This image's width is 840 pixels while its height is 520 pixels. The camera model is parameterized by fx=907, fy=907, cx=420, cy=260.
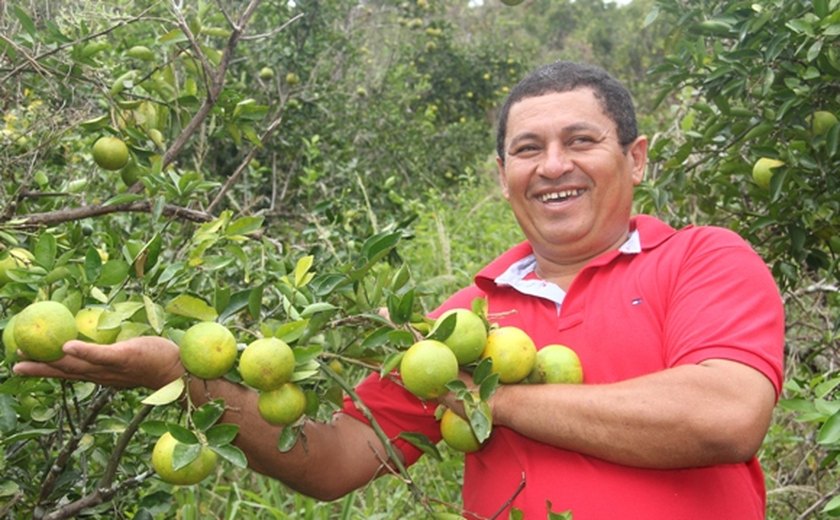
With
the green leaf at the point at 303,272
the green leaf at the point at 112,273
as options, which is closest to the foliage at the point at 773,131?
the green leaf at the point at 303,272

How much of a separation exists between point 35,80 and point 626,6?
17.9m

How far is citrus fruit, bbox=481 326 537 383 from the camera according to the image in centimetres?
166

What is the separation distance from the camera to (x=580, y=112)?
2.09 metres

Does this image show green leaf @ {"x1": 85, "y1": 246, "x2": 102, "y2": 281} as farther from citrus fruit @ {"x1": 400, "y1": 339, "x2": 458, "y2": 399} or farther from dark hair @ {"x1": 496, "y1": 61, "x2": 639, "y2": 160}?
dark hair @ {"x1": 496, "y1": 61, "x2": 639, "y2": 160}

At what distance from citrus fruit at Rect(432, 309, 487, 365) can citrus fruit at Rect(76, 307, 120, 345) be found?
524 mm

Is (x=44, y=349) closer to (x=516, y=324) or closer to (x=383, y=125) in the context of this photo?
(x=516, y=324)

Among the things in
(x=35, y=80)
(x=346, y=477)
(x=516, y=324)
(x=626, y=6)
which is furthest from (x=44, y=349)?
(x=626, y=6)

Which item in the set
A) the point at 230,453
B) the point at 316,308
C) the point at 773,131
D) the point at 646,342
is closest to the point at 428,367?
the point at 316,308

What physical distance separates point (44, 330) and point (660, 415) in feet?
3.32

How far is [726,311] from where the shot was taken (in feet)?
5.56

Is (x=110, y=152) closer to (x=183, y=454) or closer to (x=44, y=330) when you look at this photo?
(x=44, y=330)

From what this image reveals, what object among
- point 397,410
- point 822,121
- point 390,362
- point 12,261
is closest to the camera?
point 390,362

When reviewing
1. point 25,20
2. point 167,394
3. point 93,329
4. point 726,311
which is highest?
point 25,20

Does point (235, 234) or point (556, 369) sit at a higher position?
point (235, 234)
